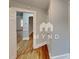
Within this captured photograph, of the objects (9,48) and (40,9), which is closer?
(9,48)

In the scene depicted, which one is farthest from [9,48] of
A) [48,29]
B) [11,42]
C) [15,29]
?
[48,29]

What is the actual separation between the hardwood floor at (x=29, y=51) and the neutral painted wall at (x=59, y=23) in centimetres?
8

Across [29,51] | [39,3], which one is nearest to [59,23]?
[39,3]

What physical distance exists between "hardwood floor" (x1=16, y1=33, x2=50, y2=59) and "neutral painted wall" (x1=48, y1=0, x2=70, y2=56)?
83 mm

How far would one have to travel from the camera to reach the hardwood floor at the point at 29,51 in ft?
4.03

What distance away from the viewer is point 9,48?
118cm

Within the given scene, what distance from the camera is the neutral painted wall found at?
4.28ft

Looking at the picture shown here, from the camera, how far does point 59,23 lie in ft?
4.43

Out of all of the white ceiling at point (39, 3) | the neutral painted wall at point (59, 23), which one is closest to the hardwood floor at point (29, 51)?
the neutral painted wall at point (59, 23)

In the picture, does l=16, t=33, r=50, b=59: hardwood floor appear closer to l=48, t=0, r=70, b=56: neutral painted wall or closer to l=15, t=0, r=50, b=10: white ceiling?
l=48, t=0, r=70, b=56: neutral painted wall

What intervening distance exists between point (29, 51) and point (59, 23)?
1.36ft
